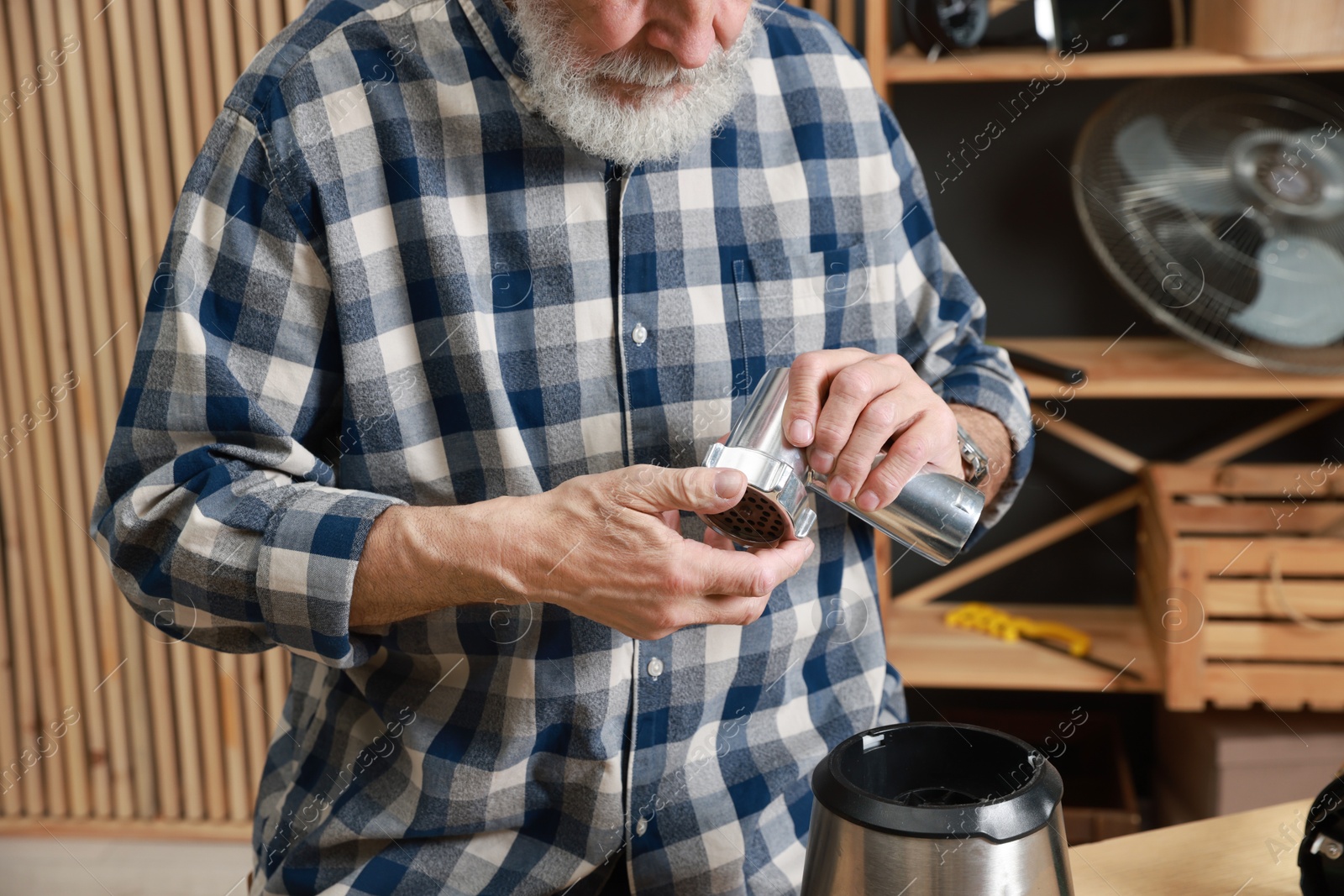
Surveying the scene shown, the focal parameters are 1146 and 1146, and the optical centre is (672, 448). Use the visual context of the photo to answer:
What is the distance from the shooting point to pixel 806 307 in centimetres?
109

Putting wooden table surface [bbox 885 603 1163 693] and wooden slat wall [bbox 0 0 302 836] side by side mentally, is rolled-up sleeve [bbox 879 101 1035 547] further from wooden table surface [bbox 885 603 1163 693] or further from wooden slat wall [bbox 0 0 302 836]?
wooden slat wall [bbox 0 0 302 836]

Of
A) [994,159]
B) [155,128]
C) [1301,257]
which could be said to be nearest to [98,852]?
[155,128]

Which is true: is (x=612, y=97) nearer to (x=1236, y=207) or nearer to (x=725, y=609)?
(x=725, y=609)

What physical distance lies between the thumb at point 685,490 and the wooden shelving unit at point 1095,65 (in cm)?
118

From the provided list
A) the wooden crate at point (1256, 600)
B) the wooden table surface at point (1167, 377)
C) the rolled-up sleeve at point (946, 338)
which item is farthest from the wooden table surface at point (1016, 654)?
the rolled-up sleeve at point (946, 338)

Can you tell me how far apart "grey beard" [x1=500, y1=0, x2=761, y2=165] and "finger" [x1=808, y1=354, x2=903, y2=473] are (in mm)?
260

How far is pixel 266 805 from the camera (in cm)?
110

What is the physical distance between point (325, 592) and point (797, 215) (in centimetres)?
55

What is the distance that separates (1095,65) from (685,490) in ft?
4.31

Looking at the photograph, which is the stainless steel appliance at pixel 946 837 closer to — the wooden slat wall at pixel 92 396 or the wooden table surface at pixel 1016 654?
the wooden table surface at pixel 1016 654

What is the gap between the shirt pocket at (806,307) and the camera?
106 cm

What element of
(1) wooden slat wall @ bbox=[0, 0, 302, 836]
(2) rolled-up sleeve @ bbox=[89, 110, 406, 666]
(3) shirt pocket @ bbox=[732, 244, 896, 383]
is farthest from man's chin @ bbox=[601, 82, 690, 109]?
(1) wooden slat wall @ bbox=[0, 0, 302, 836]

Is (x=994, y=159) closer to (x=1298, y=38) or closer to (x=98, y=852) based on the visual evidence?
(x=1298, y=38)

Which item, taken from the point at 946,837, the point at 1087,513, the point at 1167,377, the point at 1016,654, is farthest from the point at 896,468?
the point at 1087,513
